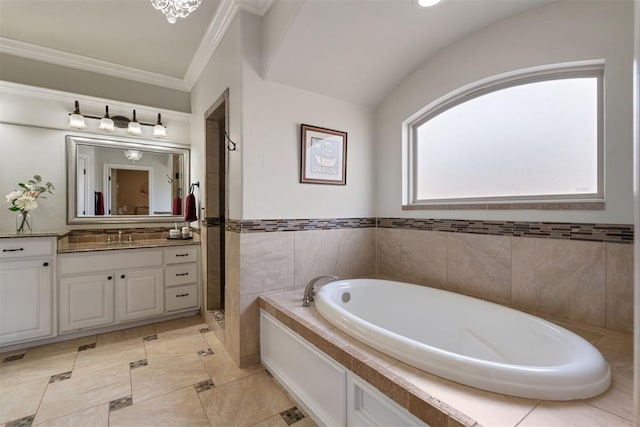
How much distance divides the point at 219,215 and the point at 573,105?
278 centimetres

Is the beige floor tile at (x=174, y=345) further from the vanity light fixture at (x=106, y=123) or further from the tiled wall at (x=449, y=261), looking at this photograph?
the vanity light fixture at (x=106, y=123)

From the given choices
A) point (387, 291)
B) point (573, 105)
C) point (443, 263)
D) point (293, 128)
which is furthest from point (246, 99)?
point (573, 105)

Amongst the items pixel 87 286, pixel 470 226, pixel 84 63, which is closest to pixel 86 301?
pixel 87 286

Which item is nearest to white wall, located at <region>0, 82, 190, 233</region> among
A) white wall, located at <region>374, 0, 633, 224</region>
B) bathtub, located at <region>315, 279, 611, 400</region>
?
bathtub, located at <region>315, 279, 611, 400</region>

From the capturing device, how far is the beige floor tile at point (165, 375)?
1.70 metres

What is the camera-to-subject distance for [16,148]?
2477 millimetres

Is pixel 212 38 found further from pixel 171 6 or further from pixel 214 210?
pixel 214 210

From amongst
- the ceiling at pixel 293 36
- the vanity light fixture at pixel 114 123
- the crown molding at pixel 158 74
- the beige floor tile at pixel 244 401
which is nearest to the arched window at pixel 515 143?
the ceiling at pixel 293 36

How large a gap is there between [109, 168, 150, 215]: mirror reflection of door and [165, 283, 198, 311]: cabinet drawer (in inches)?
37.2

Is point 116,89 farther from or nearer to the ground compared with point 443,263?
farther from the ground

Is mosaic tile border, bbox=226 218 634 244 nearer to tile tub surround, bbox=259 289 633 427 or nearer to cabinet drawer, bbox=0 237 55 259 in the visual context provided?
tile tub surround, bbox=259 289 633 427

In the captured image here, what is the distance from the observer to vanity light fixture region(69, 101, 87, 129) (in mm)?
2591

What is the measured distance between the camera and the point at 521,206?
1.66 meters

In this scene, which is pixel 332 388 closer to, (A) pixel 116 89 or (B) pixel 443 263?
(B) pixel 443 263
